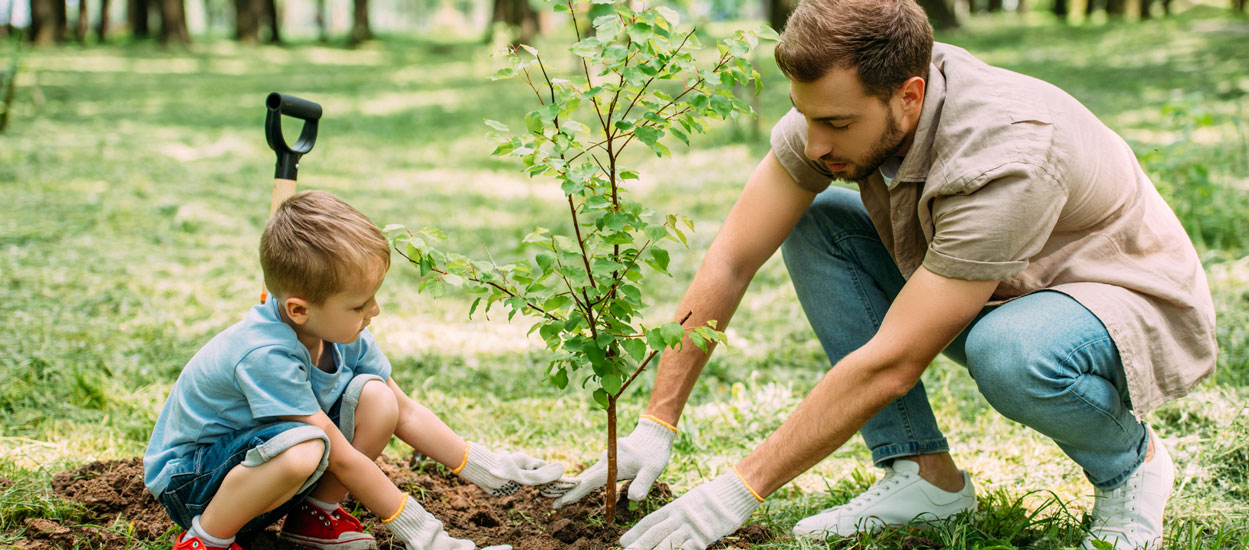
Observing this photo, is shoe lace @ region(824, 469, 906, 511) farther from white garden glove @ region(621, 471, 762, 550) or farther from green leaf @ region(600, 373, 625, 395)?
green leaf @ region(600, 373, 625, 395)

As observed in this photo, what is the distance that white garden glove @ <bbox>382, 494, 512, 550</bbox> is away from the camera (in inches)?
94.2

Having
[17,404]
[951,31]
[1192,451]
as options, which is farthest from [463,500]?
[951,31]

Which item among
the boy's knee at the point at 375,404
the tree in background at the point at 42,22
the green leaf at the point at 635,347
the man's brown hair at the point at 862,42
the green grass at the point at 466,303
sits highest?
the man's brown hair at the point at 862,42

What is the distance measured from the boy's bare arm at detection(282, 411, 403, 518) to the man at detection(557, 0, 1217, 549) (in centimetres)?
56

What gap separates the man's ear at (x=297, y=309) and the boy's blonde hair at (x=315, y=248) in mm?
15

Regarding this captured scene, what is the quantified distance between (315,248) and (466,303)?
2.74 meters

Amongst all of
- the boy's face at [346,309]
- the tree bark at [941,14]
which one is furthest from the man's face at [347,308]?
the tree bark at [941,14]

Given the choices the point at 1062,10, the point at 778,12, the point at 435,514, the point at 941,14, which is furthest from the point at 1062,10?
the point at 435,514

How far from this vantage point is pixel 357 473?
2.34m

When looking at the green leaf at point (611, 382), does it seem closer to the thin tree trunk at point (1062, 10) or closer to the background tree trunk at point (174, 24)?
the thin tree trunk at point (1062, 10)

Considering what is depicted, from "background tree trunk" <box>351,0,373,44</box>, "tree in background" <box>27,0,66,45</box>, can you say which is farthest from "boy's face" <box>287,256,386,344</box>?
"background tree trunk" <box>351,0,373,44</box>

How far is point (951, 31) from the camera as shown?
18.6m

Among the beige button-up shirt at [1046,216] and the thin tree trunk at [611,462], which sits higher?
the beige button-up shirt at [1046,216]

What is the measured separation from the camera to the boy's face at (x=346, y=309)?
2252 millimetres
